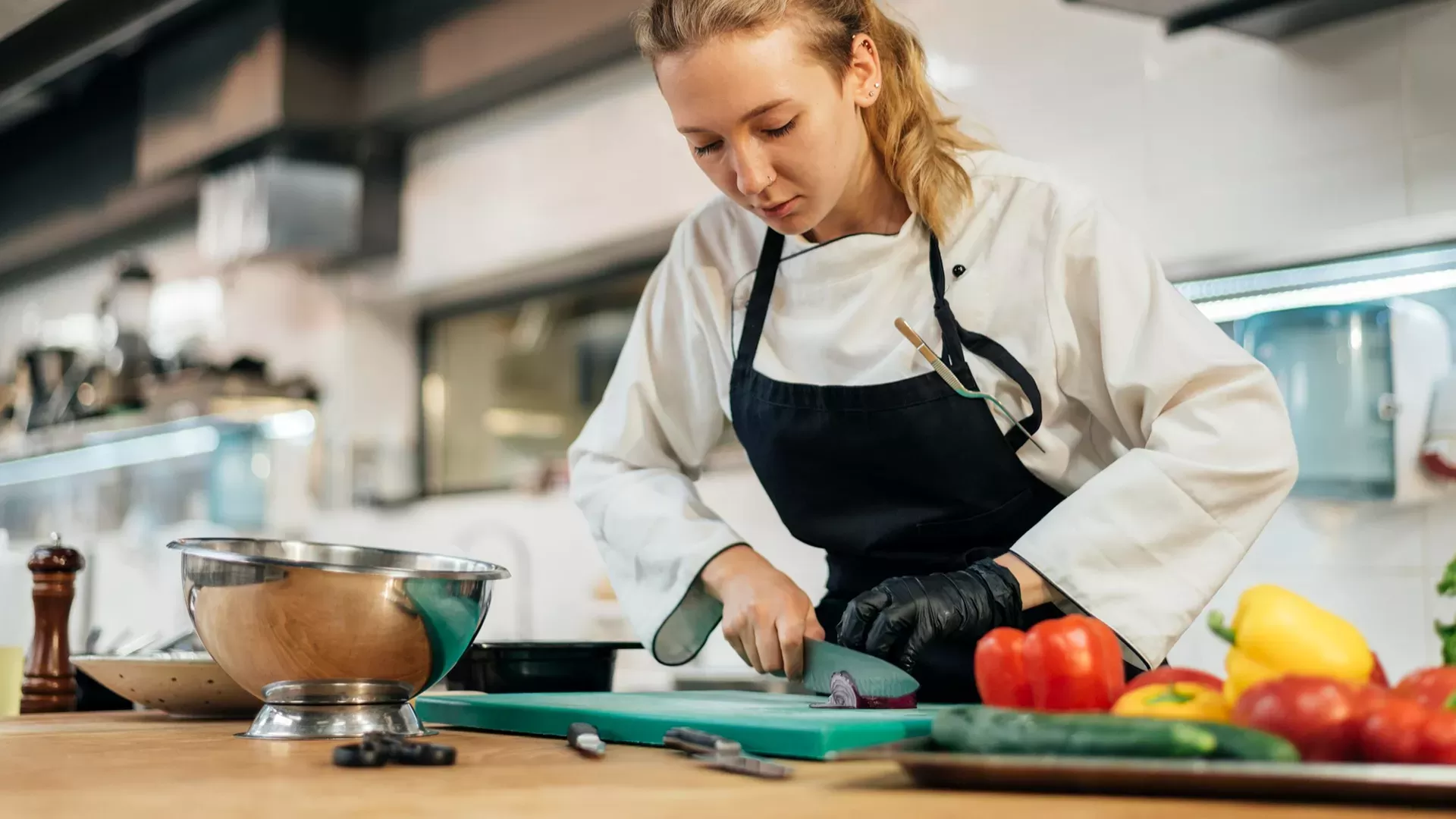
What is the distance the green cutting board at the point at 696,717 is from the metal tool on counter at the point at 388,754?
205 mm

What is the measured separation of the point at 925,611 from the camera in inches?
49.1

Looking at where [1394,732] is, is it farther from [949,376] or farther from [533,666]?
[533,666]

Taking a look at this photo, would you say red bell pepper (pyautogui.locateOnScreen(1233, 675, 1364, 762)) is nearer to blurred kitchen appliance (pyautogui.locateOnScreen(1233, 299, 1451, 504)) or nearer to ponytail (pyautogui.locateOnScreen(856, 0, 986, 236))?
ponytail (pyautogui.locateOnScreen(856, 0, 986, 236))

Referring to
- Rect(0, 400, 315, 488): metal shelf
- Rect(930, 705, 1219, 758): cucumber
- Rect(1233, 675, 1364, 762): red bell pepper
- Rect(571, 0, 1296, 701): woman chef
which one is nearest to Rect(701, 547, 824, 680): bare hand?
Rect(571, 0, 1296, 701): woman chef

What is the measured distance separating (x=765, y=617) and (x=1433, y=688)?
0.68 meters

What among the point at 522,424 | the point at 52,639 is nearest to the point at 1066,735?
the point at 52,639

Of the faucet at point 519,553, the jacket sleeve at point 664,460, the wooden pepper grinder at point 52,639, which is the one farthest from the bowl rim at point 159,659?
the faucet at point 519,553

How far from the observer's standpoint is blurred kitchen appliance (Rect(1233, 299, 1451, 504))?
2.20 meters

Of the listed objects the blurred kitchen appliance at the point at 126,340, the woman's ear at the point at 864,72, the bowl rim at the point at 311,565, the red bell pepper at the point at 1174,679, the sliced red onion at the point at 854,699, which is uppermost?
the blurred kitchen appliance at the point at 126,340

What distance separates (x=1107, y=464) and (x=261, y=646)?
93cm

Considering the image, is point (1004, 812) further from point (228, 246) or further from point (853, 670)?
point (228, 246)

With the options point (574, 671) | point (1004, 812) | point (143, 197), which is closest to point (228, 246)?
point (143, 197)

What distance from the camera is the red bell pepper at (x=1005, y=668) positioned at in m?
1.00

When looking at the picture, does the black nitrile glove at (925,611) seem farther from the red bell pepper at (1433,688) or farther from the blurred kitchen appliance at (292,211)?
the blurred kitchen appliance at (292,211)
